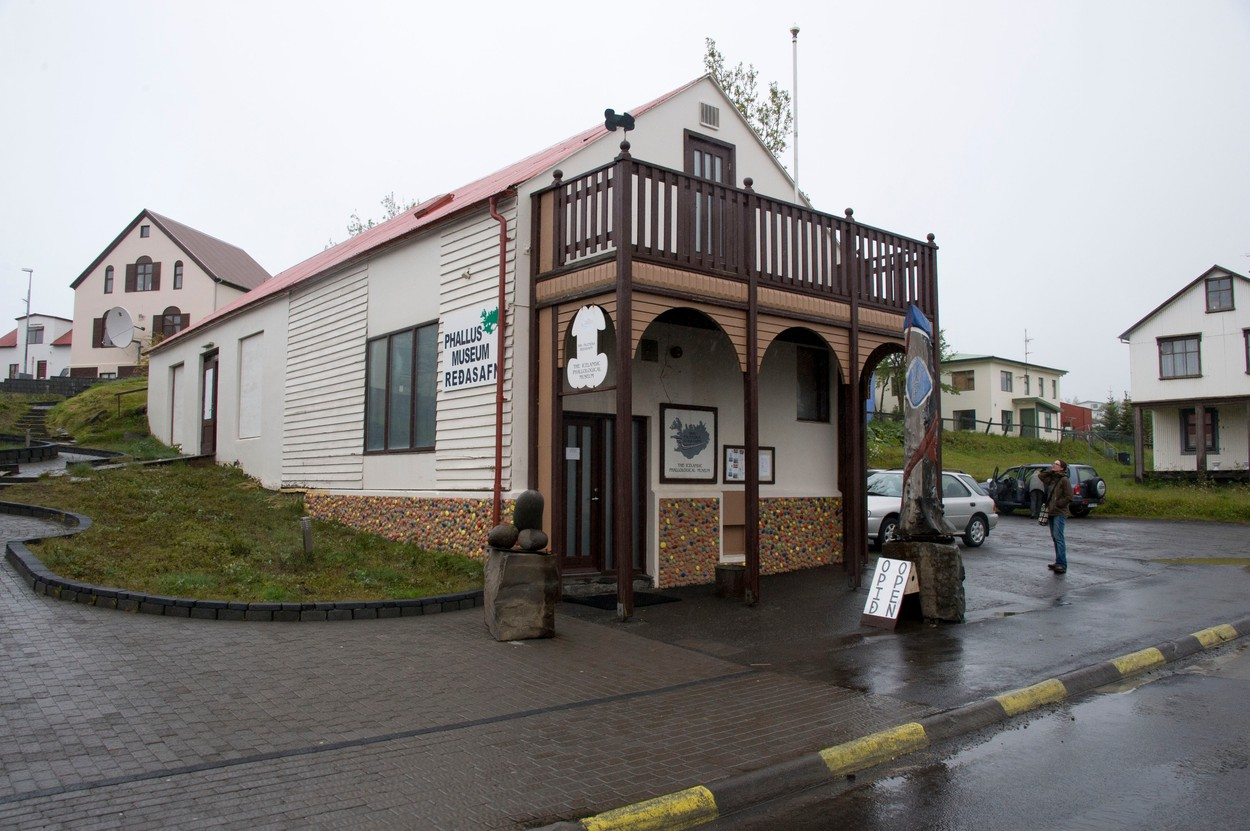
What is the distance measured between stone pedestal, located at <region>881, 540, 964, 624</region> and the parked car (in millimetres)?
6283

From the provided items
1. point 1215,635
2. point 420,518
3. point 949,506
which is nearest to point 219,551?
point 420,518

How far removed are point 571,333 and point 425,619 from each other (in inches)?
151

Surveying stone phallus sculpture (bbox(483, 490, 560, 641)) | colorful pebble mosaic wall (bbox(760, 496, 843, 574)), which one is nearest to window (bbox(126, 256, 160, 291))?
colorful pebble mosaic wall (bbox(760, 496, 843, 574))

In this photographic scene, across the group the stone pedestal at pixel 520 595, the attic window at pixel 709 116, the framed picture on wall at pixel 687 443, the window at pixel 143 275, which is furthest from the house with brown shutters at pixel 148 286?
the stone pedestal at pixel 520 595

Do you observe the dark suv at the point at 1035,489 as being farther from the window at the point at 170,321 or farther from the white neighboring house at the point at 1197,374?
the window at the point at 170,321

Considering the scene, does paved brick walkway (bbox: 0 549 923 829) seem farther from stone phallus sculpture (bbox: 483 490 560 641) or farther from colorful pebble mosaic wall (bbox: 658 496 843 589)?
colorful pebble mosaic wall (bbox: 658 496 843 589)

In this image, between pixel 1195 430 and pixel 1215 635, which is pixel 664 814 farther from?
pixel 1195 430

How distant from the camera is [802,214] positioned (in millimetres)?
12148

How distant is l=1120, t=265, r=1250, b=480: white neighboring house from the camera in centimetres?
3575

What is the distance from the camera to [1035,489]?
84.1ft

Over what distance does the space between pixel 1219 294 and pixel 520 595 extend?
39.0 metres

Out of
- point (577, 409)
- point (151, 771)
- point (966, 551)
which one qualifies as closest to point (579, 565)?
point (577, 409)

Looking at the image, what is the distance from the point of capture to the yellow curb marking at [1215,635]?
9086mm

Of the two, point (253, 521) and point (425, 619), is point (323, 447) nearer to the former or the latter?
point (253, 521)
